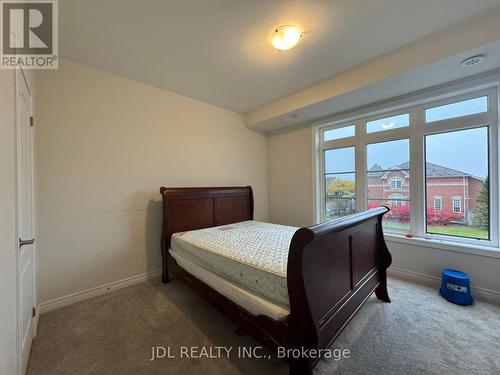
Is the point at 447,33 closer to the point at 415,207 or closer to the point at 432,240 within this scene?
the point at 415,207

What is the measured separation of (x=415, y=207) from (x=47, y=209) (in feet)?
13.9

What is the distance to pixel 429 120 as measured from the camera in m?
2.59

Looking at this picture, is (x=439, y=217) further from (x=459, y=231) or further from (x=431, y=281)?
(x=431, y=281)

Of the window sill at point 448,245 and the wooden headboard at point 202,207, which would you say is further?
the wooden headboard at point 202,207

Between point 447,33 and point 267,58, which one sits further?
point 267,58

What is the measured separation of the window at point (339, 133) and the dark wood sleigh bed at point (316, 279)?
1.63 metres

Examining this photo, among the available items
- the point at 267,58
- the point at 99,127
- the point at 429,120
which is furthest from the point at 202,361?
the point at 429,120

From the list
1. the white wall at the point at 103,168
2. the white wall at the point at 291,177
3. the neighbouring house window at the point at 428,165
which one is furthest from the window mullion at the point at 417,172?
the white wall at the point at 103,168

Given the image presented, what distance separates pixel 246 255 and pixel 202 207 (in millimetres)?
1436

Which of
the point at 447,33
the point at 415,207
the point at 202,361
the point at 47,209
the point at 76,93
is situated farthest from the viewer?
the point at 415,207

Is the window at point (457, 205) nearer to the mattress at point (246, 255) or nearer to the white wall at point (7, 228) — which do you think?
the mattress at point (246, 255)

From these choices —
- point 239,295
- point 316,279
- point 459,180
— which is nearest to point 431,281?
point 459,180

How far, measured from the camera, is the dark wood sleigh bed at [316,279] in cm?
113

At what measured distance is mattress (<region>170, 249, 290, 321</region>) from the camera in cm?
125
